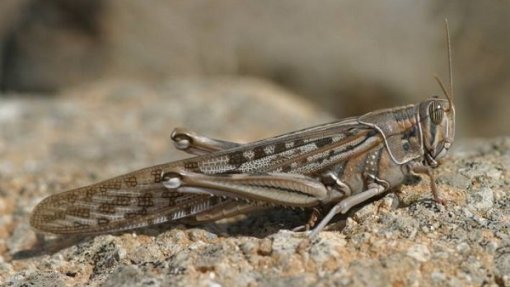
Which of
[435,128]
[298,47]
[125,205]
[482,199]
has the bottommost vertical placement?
[482,199]

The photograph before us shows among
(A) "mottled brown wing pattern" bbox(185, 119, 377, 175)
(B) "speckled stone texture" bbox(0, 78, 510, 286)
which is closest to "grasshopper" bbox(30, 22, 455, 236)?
(A) "mottled brown wing pattern" bbox(185, 119, 377, 175)

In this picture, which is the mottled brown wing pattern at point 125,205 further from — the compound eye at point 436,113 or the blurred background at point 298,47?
the blurred background at point 298,47

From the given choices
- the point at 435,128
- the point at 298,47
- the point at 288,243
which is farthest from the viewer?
the point at 298,47

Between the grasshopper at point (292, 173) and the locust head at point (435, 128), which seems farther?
the locust head at point (435, 128)

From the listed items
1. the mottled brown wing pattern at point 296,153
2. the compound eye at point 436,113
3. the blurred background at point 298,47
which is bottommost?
the mottled brown wing pattern at point 296,153

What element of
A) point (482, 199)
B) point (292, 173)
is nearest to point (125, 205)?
→ point (292, 173)

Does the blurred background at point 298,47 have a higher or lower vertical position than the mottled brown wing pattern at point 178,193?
higher

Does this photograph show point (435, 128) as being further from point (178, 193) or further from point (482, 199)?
point (178, 193)

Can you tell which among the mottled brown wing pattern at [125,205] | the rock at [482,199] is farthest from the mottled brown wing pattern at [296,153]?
the rock at [482,199]
